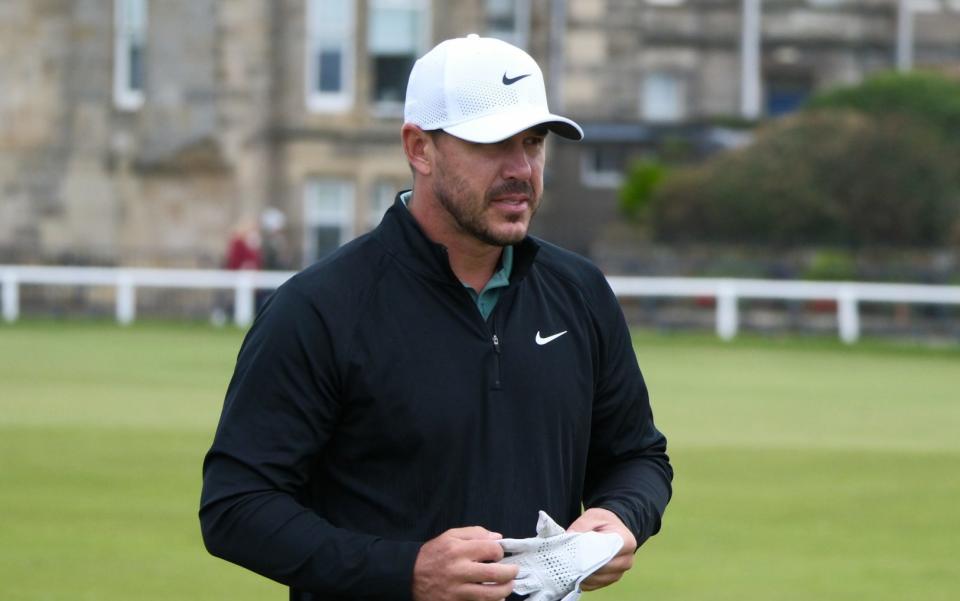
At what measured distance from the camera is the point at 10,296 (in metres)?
30.7

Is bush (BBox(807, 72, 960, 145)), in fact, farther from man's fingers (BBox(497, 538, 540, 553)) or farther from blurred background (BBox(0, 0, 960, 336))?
man's fingers (BBox(497, 538, 540, 553))

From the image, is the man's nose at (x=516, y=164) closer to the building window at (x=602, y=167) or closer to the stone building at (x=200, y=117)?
the stone building at (x=200, y=117)

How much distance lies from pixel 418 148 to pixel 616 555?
943 mm

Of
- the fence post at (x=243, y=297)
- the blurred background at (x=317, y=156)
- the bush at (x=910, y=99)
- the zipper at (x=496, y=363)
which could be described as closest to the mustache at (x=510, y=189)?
the zipper at (x=496, y=363)

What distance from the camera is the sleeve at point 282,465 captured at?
4.20m

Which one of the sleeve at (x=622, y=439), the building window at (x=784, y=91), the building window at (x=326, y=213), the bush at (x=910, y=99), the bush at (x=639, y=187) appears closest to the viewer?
the sleeve at (x=622, y=439)

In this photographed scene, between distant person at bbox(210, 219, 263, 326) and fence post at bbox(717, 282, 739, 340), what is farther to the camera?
distant person at bbox(210, 219, 263, 326)

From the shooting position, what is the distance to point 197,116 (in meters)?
38.7

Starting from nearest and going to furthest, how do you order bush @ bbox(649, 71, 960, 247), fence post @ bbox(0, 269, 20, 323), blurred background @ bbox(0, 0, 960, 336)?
1. fence post @ bbox(0, 269, 20, 323)
2. bush @ bbox(649, 71, 960, 247)
3. blurred background @ bbox(0, 0, 960, 336)

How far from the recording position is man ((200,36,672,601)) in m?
4.21

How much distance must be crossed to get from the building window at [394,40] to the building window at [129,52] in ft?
13.7

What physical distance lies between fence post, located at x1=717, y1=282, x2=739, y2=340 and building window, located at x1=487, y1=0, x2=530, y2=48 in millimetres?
13349

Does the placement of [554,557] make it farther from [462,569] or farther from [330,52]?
[330,52]

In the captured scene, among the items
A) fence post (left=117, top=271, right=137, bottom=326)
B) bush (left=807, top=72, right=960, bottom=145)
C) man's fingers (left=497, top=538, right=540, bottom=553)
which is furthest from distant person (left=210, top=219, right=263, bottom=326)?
man's fingers (left=497, top=538, right=540, bottom=553)
